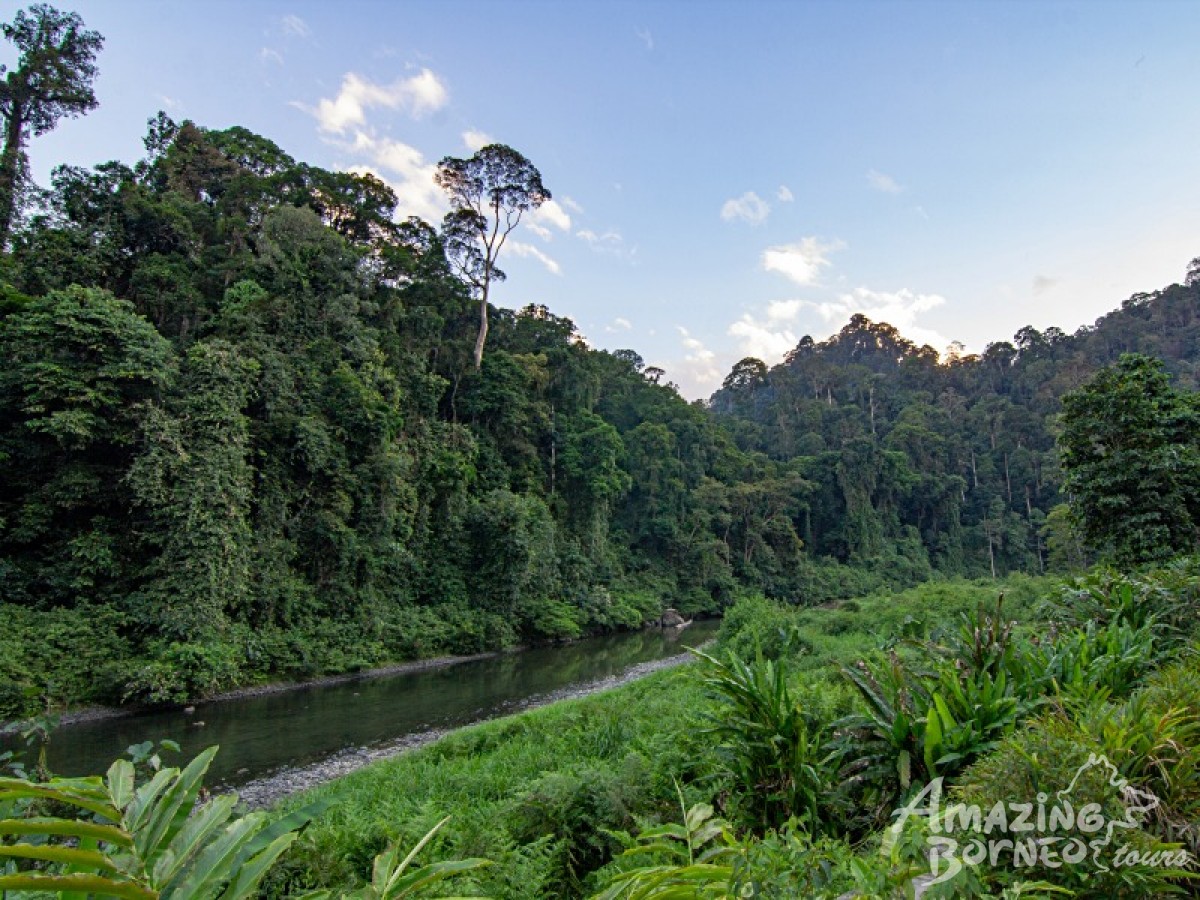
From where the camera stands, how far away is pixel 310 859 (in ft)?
12.6

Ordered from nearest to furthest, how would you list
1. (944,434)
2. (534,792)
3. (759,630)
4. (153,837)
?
(153,837)
(534,792)
(759,630)
(944,434)

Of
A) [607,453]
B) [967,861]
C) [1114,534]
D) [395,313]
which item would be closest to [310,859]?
[967,861]

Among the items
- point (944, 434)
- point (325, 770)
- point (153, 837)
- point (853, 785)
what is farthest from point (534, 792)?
point (944, 434)

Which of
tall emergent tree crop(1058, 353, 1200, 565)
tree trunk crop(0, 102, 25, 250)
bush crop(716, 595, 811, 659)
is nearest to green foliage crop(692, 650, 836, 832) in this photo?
bush crop(716, 595, 811, 659)

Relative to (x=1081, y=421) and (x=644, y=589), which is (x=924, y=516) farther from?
(x=1081, y=421)

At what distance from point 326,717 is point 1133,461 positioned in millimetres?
18390

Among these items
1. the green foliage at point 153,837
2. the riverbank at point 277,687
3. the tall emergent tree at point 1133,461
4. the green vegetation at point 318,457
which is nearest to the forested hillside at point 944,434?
the green vegetation at point 318,457

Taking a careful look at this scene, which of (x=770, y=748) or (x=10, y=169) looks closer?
(x=770, y=748)

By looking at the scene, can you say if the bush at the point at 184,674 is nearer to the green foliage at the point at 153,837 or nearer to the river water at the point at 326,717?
the river water at the point at 326,717

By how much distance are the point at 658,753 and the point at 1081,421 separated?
1324 centimetres

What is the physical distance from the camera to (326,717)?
14031mm

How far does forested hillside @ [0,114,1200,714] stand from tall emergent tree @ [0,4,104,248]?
278 centimetres

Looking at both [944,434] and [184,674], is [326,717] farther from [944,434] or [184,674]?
[944,434]

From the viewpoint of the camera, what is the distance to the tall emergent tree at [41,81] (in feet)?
67.9
